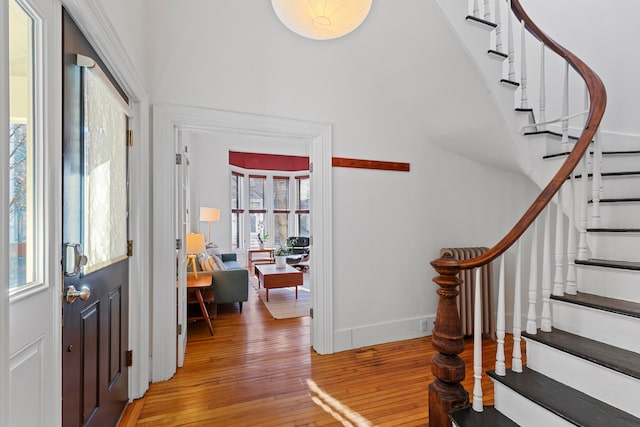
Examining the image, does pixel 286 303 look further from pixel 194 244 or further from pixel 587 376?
pixel 587 376

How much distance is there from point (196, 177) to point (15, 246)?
5972mm

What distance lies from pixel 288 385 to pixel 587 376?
177 cm

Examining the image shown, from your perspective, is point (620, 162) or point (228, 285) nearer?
point (620, 162)

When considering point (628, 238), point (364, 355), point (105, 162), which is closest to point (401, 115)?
point (628, 238)

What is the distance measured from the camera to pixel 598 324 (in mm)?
1505

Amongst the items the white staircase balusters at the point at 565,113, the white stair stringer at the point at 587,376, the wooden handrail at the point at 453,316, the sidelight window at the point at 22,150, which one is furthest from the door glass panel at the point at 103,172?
the white staircase balusters at the point at 565,113

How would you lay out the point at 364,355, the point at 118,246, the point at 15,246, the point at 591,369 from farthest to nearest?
1. the point at 364,355
2. the point at 118,246
3. the point at 591,369
4. the point at 15,246

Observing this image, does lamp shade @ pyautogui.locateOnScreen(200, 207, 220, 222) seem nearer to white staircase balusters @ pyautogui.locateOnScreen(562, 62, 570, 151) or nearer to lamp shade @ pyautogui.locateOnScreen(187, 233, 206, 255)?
lamp shade @ pyautogui.locateOnScreen(187, 233, 206, 255)

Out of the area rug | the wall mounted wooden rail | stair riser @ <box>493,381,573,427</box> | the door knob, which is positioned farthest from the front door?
the area rug

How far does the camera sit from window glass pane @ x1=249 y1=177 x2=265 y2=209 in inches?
306

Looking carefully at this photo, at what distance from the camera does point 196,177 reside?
21.2 ft

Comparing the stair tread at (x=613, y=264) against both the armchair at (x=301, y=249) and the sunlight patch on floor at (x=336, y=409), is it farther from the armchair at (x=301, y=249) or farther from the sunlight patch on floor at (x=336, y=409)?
the armchair at (x=301, y=249)

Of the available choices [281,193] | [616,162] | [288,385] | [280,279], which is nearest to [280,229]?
[281,193]

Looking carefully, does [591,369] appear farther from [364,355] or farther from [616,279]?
[364,355]
